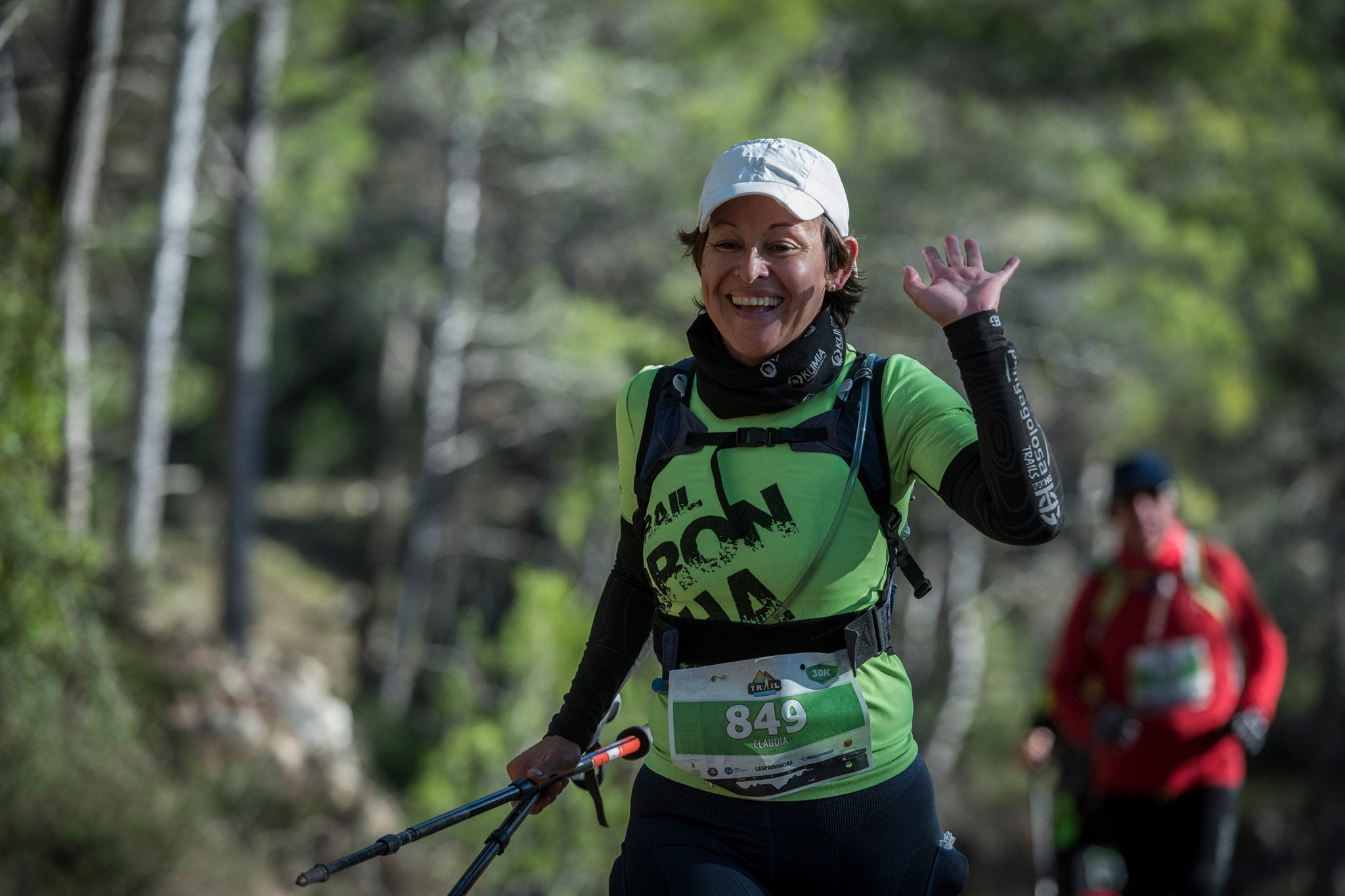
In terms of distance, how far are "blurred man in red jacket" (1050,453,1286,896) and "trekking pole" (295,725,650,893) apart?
3035 mm

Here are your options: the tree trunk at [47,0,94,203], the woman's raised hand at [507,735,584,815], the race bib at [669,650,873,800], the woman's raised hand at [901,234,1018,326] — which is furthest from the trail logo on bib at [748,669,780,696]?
the tree trunk at [47,0,94,203]

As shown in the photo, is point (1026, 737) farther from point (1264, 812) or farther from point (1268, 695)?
point (1264, 812)

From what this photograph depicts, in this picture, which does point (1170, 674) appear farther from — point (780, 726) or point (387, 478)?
point (387, 478)

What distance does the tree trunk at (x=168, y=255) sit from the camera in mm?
9617

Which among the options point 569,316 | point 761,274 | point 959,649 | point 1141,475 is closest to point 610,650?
point 761,274

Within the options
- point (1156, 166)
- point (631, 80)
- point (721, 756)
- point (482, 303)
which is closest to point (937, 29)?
point (1156, 166)

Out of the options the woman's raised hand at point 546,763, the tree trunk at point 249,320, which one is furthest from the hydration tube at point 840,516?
the tree trunk at point 249,320

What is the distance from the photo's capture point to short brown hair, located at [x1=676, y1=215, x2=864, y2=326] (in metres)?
2.14

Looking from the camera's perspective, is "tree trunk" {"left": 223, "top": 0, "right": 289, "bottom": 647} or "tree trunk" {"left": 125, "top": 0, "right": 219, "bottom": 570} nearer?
"tree trunk" {"left": 125, "top": 0, "right": 219, "bottom": 570}

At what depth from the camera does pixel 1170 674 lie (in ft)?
15.8

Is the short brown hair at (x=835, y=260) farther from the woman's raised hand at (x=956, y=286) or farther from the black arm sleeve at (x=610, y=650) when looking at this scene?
the black arm sleeve at (x=610, y=650)

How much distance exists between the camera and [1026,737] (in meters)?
4.90

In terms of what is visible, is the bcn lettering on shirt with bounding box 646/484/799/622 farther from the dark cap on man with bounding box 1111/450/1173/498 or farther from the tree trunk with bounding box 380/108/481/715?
the tree trunk with bounding box 380/108/481/715

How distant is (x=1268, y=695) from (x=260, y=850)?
16.2 feet
